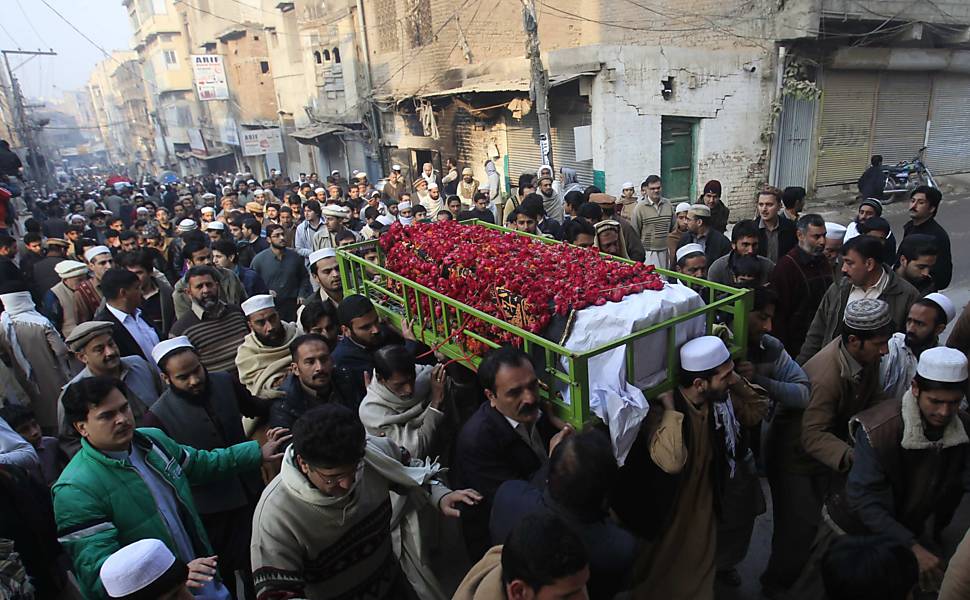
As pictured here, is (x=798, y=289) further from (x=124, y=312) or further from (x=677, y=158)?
(x=677, y=158)

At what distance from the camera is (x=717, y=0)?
41.5ft

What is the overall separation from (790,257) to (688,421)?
2.66m

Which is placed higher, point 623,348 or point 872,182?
point 623,348

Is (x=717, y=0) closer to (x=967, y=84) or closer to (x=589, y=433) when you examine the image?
(x=967, y=84)

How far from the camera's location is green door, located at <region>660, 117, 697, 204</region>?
12445 millimetres

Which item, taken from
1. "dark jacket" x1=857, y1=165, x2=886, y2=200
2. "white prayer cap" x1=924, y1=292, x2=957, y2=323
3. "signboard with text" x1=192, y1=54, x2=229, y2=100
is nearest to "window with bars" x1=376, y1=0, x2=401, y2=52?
"signboard with text" x1=192, y1=54, x2=229, y2=100

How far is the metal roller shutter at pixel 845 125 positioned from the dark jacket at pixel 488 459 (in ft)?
46.8

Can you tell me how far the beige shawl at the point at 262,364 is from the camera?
367 cm

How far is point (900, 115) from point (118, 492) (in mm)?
18173

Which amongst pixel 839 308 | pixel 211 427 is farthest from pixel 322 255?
pixel 839 308

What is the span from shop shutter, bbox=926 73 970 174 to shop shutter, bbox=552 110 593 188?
9962 mm

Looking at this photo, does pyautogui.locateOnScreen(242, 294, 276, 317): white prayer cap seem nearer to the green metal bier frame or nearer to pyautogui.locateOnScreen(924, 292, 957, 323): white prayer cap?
the green metal bier frame

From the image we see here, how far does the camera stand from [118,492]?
231 cm

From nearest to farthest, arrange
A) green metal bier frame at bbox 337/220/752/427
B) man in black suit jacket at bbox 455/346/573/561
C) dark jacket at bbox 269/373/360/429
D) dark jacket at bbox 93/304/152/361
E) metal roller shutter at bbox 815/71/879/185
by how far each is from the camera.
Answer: man in black suit jacket at bbox 455/346/573/561, green metal bier frame at bbox 337/220/752/427, dark jacket at bbox 269/373/360/429, dark jacket at bbox 93/304/152/361, metal roller shutter at bbox 815/71/879/185
